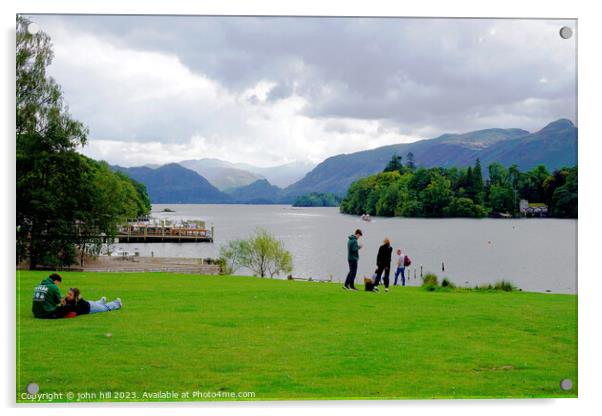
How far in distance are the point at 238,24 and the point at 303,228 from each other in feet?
15.4

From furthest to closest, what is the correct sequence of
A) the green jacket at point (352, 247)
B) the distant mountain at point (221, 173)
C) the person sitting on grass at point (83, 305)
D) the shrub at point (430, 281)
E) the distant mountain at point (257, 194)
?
the shrub at point (430, 281)
the distant mountain at point (257, 194)
the green jacket at point (352, 247)
the distant mountain at point (221, 173)
the person sitting on grass at point (83, 305)

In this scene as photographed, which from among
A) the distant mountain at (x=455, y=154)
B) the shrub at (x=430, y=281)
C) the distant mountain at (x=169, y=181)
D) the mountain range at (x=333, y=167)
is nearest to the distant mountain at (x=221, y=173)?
the mountain range at (x=333, y=167)

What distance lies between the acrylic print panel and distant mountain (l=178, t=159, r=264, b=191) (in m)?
0.06

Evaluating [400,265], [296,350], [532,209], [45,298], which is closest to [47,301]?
[45,298]

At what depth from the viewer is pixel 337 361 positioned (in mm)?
7871

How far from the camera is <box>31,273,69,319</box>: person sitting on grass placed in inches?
361

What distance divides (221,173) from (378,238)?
12.9 ft

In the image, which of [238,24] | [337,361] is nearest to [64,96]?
[238,24]

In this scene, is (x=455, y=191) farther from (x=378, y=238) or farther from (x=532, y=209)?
(x=378, y=238)

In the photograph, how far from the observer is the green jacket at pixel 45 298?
9.16 meters

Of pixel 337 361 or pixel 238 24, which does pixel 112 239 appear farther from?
pixel 337 361

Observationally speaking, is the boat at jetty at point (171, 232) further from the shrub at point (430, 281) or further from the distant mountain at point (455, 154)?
the shrub at point (430, 281)

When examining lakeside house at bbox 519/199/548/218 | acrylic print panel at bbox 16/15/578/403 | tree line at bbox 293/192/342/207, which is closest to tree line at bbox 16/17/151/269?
acrylic print panel at bbox 16/15/578/403

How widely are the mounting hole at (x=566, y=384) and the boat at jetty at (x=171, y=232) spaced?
7.30 meters
